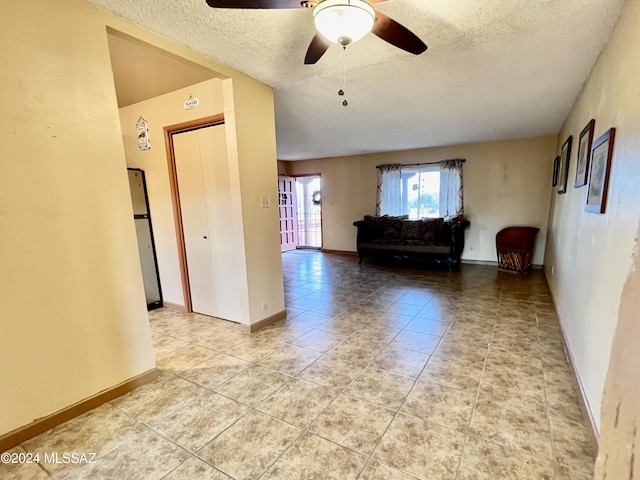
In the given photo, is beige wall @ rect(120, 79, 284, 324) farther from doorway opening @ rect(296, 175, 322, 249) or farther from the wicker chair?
doorway opening @ rect(296, 175, 322, 249)

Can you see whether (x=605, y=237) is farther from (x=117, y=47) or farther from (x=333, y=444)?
(x=117, y=47)

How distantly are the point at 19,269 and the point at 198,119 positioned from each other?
71.7 inches

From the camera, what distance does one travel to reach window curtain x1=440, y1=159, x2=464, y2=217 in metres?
5.39

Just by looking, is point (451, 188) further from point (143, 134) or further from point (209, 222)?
point (143, 134)

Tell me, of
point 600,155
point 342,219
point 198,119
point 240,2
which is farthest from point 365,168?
point 240,2

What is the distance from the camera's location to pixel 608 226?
151 centimetres

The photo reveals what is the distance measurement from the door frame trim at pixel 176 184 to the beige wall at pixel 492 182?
4277mm

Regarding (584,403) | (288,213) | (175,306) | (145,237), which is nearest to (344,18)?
(584,403)

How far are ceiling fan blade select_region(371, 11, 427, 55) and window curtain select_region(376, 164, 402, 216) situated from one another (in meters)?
4.52

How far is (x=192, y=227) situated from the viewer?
3.07m

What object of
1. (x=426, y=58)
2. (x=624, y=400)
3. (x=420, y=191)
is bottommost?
(x=624, y=400)

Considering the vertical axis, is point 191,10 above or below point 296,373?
above

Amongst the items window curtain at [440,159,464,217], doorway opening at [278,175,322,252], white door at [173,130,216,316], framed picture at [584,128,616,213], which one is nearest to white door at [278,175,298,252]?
doorway opening at [278,175,322,252]

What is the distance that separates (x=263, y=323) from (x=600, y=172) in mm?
2767
